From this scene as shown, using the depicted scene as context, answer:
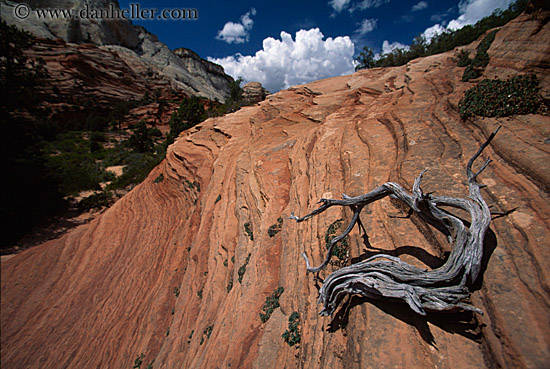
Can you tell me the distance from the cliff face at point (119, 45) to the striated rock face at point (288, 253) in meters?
48.6

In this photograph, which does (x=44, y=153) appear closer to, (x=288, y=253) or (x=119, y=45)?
(x=288, y=253)

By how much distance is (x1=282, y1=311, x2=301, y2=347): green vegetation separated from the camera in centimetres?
427

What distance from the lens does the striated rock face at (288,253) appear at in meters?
2.83

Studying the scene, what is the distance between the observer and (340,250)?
14.9ft

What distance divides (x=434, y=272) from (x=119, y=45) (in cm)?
10566

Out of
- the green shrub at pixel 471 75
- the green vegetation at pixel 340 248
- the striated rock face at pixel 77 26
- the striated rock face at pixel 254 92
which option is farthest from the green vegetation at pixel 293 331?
the striated rock face at pixel 77 26

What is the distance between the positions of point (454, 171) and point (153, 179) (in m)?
18.2

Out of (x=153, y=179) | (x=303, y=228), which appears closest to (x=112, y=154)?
(x=153, y=179)

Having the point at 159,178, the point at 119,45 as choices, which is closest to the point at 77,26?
the point at 119,45

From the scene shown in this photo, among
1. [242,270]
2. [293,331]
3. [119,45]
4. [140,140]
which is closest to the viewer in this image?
[293,331]

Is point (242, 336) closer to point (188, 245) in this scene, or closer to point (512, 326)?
point (512, 326)

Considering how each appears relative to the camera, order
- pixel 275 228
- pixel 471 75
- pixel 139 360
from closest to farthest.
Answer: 1. pixel 275 228
2. pixel 139 360
3. pixel 471 75

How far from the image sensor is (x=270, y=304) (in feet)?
17.5

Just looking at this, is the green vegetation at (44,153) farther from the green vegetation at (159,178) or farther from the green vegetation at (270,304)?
the green vegetation at (270,304)
